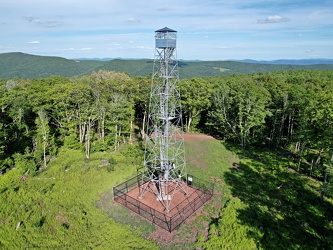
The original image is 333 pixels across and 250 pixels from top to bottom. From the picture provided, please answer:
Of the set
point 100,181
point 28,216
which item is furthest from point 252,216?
point 28,216

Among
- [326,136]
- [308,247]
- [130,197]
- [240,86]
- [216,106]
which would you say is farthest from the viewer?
[216,106]

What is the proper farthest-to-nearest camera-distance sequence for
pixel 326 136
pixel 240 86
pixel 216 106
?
pixel 216 106, pixel 240 86, pixel 326 136

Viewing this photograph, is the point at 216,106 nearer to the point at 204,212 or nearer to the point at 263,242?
the point at 204,212

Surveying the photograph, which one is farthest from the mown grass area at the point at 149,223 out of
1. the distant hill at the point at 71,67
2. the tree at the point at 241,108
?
the distant hill at the point at 71,67

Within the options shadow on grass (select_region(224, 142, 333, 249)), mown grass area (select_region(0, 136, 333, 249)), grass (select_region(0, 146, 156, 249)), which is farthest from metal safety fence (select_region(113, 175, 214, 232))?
shadow on grass (select_region(224, 142, 333, 249))

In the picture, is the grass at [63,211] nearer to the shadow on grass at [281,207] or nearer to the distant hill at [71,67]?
the shadow on grass at [281,207]

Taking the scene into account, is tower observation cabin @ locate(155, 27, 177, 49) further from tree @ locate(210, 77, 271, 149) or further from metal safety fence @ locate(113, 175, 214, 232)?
tree @ locate(210, 77, 271, 149)
